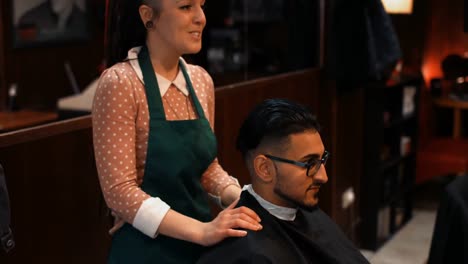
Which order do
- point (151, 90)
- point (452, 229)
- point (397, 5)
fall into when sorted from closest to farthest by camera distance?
point (151, 90), point (452, 229), point (397, 5)

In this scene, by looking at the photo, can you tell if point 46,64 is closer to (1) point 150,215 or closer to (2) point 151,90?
(2) point 151,90


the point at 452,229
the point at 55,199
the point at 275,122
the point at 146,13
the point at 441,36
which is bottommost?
the point at 452,229

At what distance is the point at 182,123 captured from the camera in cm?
177

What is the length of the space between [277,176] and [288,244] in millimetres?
179

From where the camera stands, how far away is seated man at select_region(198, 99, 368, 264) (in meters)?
1.68

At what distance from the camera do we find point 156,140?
1725 millimetres

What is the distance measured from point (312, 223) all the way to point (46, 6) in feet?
12.1

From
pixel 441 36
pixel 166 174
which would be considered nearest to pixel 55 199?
pixel 166 174

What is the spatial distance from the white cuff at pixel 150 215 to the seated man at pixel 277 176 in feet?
0.48

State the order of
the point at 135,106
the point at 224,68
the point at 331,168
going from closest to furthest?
the point at 135,106, the point at 331,168, the point at 224,68

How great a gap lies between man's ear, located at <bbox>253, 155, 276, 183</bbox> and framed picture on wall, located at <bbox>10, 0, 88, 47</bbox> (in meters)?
3.45

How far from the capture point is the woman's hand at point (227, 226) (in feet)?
5.33

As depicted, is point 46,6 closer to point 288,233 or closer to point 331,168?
point 331,168

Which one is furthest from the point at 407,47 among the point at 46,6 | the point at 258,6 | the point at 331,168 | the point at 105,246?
the point at 105,246
